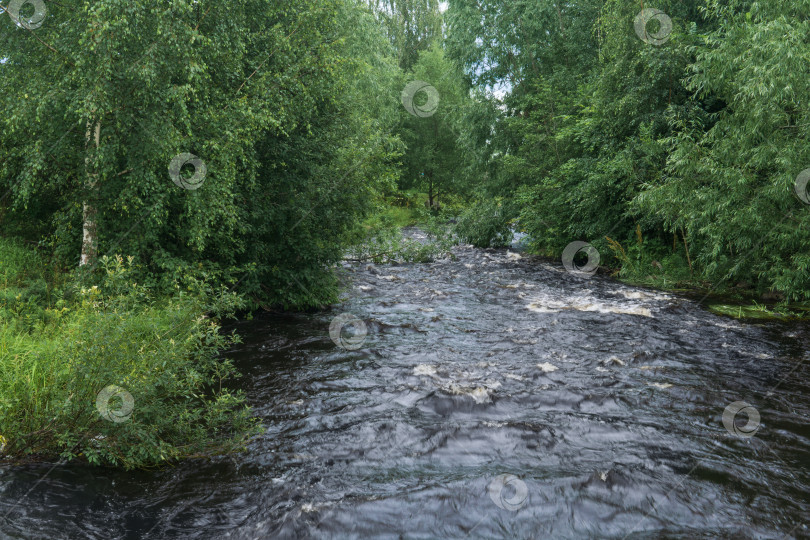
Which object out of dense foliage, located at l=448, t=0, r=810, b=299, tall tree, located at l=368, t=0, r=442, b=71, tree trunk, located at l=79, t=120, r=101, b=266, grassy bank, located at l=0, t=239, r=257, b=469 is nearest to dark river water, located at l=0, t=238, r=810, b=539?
grassy bank, located at l=0, t=239, r=257, b=469

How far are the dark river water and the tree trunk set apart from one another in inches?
117

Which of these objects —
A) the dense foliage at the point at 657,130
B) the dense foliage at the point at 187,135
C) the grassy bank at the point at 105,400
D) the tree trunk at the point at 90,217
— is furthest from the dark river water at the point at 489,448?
the tree trunk at the point at 90,217

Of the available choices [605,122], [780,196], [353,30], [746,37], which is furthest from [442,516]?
[353,30]

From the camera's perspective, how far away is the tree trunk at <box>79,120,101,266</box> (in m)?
9.51

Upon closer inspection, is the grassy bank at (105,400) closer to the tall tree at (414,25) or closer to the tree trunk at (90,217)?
the tree trunk at (90,217)

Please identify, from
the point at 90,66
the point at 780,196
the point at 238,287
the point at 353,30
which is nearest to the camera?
the point at 90,66

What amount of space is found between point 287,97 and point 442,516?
8.69m

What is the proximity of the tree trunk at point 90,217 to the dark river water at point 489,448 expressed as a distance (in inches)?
117

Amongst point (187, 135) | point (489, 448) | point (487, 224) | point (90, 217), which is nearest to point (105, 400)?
point (489, 448)

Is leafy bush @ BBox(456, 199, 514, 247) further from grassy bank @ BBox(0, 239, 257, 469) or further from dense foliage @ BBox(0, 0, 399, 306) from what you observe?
grassy bank @ BBox(0, 239, 257, 469)

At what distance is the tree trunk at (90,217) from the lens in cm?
951

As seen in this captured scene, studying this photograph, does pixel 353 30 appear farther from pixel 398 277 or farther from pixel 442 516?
pixel 442 516

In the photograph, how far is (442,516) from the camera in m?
5.04

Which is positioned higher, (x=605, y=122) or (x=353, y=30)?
(x=353, y=30)
